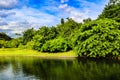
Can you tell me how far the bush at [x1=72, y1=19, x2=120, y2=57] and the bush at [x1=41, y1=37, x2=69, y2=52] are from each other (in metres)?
16.5

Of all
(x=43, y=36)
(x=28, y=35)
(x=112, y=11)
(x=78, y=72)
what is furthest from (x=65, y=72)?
(x=28, y=35)

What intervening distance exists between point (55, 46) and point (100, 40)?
83.4 feet

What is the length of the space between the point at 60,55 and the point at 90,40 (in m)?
21.2

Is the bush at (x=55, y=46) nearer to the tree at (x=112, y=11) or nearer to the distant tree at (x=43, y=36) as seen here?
the distant tree at (x=43, y=36)

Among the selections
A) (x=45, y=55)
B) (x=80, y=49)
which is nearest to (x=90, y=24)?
(x=80, y=49)

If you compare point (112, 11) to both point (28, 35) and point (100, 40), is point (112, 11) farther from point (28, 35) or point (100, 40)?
point (28, 35)

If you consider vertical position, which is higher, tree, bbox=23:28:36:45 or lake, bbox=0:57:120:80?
tree, bbox=23:28:36:45

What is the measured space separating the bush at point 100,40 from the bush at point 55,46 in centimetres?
1649

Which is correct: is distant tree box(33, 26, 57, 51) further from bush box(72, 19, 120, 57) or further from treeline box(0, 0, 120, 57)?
bush box(72, 19, 120, 57)

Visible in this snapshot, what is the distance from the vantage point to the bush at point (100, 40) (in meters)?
69.6

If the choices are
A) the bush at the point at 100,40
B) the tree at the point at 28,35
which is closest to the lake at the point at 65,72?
the bush at the point at 100,40

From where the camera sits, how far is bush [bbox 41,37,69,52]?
91938 millimetres

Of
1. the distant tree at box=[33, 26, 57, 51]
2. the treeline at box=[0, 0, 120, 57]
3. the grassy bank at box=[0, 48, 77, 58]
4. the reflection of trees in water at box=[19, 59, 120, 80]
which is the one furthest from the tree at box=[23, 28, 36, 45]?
the reflection of trees in water at box=[19, 59, 120, 80]

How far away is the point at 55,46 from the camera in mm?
92250
